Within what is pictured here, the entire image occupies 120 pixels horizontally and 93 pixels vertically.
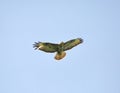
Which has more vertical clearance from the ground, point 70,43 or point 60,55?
point 70,43

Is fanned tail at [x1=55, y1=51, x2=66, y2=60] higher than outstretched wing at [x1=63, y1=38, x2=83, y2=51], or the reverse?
outstretched wing at [x1=63, y1=38, x2=83, y2=51]

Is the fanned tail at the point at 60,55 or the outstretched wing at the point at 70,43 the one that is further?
the fanned tail at the point at 60,55

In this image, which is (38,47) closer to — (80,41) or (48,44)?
(48,44)

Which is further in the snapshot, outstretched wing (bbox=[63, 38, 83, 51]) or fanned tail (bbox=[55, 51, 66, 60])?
fanned tail (bbox=[55, 51, 66, 60])

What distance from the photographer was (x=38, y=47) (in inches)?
1158

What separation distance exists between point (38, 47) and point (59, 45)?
1.30 metres

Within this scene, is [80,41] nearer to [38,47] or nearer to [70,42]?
A: [70,42]

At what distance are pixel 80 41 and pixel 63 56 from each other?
4.98 feet

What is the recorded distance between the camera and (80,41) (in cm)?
3050

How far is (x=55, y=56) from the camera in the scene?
30.1 m

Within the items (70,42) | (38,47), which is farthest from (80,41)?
(38,47)

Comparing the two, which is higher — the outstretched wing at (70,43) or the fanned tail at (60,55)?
the outstretched wing at (70,43)

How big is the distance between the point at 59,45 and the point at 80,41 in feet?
5.50

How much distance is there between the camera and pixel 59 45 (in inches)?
1162
